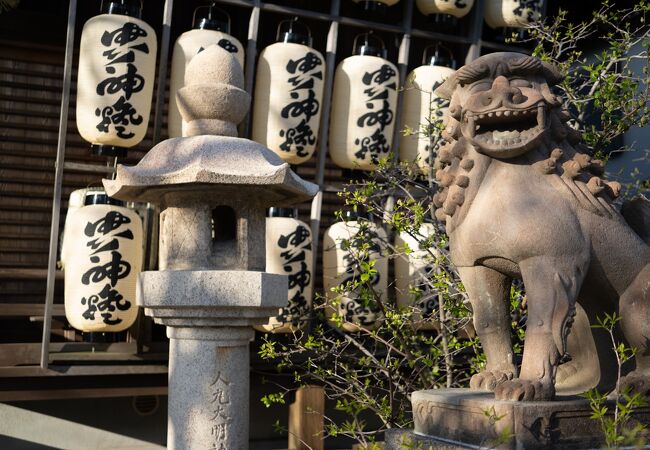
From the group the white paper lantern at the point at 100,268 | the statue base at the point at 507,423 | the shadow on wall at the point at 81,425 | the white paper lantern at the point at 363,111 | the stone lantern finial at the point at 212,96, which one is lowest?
the shadow on wall at the point at 81,425

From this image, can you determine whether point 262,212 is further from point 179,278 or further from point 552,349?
point 552,349

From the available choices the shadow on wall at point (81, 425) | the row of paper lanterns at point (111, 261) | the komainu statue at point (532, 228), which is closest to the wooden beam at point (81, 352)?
the row of paper lanterns at point (111, 261)

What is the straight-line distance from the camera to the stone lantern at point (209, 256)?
489cm

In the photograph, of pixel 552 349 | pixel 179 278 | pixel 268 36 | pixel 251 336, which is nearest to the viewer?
pixel 552 349

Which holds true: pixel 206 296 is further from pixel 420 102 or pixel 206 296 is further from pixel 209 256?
pixel 420 102

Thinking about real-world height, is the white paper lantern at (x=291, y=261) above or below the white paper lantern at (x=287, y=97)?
below

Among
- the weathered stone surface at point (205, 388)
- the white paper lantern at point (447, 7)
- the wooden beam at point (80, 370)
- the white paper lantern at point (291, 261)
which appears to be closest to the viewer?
the weathered stone surface at point (205, 388)

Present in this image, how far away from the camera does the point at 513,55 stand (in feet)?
11.5

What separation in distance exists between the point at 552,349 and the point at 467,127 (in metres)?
1.08

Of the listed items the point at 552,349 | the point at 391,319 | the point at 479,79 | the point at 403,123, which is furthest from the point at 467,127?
the point at 403,123

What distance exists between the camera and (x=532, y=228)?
10.8ft

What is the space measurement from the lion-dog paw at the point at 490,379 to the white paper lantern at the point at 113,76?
15.0 ft

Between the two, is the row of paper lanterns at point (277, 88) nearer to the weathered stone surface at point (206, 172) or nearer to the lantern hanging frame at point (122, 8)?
the lantern hanging frame at point (122, 8)

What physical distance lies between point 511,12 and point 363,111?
7.97 ft
